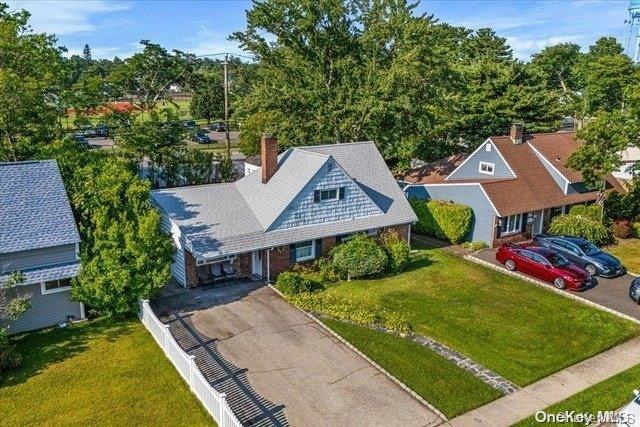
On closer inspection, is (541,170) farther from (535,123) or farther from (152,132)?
(152,132)

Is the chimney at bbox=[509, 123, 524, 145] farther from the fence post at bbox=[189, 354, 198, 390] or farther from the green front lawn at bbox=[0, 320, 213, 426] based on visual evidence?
the fence post at bbox=[189, 354, 198, 390]

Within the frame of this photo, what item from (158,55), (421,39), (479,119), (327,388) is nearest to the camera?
(327,388)

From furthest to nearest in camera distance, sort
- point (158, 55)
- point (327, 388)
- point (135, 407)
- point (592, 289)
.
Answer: point (158, 55) < point (592, 289) < point (327, 388) < point (135, 407)

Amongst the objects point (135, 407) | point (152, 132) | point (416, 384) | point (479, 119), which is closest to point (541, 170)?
point (479, 119)

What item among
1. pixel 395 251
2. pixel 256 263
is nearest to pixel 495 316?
pixel 395 251

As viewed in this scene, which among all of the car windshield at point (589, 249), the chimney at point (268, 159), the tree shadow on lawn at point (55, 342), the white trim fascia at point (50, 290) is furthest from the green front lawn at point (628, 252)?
the white trim fascia at point (50, 290)

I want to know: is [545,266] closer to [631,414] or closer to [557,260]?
[557,260]
